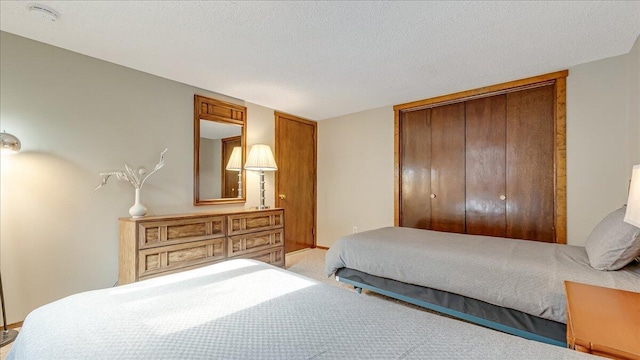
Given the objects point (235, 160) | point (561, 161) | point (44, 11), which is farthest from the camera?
point (235, 160)

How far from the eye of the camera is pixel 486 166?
11.2 ft

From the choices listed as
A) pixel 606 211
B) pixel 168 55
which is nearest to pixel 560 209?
pixel 606 211

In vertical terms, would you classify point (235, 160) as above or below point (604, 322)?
above

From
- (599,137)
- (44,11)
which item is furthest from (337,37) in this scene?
(599,137)

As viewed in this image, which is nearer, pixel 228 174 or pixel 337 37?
pixel 337 37

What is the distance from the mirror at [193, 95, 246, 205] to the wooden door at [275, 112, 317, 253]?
692mm

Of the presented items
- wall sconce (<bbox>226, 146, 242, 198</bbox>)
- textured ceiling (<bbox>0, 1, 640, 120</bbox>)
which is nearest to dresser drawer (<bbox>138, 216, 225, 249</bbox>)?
wall sconce (<bbox>226, 146, 242, 198</bbox>)

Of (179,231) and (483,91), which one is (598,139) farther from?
(179,231)

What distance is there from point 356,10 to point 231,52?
3.92ft

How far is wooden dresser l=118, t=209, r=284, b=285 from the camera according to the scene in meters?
2.49

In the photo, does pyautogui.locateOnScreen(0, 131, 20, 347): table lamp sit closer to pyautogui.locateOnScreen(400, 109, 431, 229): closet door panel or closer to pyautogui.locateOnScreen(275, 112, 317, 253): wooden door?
pyautogui.locateOnScreen(275, 112, 317, 253): wooden door

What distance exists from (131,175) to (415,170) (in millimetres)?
3487

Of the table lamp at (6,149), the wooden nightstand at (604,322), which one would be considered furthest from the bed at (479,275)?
the table lamp at (6,149)

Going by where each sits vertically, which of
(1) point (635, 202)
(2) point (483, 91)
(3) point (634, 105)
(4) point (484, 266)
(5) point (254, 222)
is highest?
(2) point (483, 91)
